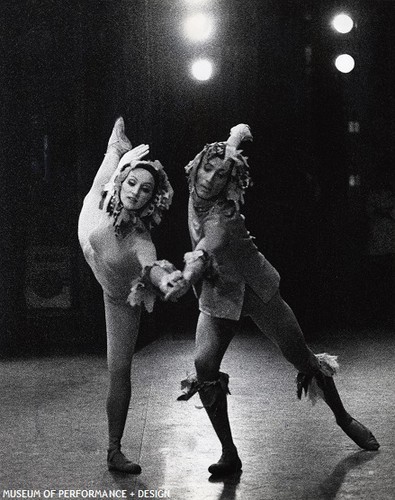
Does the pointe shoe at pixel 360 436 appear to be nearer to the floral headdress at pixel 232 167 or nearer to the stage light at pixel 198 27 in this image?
the floral headdress at pixel 232 167

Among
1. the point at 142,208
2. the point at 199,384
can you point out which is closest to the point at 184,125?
the point at 142,208

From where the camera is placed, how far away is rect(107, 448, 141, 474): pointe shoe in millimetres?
4613

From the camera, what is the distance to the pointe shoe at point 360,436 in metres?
5.02

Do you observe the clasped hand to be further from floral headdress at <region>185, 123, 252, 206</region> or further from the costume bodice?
floral headdress at <region>185, 123, 252, 206</region>

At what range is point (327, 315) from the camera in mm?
9508

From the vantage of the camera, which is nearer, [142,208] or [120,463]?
[142,208]

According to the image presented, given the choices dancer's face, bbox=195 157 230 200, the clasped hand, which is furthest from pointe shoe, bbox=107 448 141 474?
dancer's face, bbox=195 157 230 200

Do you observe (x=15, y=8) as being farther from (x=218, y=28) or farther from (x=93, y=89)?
(x=218, y=28)

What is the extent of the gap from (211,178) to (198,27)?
468 cm

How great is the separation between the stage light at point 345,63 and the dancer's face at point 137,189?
5.23 meters

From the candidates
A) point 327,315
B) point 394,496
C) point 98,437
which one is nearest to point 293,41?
point 327,315

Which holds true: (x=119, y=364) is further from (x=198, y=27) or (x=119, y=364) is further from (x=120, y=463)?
(x=198, y=27)

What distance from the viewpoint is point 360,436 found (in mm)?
5027

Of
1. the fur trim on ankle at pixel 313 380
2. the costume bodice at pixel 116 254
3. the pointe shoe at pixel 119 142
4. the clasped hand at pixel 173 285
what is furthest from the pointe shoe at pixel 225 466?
the pointe shoe at pixel 119 142
